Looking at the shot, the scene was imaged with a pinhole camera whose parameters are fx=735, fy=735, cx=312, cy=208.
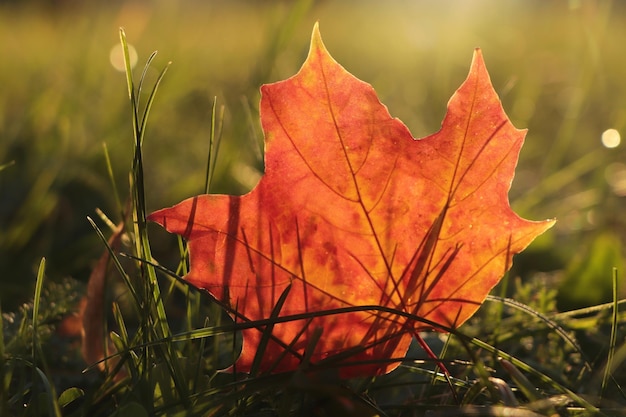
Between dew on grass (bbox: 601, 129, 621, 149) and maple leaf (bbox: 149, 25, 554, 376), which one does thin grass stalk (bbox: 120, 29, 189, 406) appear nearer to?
maple leaf (bbox: 149, 25, 554, 376)

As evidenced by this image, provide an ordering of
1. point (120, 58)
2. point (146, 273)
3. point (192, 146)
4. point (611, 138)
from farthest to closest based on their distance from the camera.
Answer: point (120, 58), point (192, 146), point (611, 138), point (146, 273)

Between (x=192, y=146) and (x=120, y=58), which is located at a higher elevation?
(x=120, y=58)

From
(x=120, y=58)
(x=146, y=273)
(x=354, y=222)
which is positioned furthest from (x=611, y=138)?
(x=120, y=58)

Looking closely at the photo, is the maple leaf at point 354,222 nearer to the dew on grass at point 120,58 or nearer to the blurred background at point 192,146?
the blurred background at point 192,146

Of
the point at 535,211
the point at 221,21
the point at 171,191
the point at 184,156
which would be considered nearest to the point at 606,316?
the point at 535,211

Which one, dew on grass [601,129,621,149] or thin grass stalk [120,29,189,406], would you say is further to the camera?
dew on grass [601,129,621,149]

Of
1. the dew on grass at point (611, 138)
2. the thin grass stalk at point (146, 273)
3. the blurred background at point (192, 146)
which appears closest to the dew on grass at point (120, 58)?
the blurred background at point (192, 146)

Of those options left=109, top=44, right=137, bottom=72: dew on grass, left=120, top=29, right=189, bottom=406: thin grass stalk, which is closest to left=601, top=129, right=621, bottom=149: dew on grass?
left=120, top=29, right=189, bottom=406: thin grass stalk

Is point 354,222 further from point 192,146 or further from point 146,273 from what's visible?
A: point 192,146
